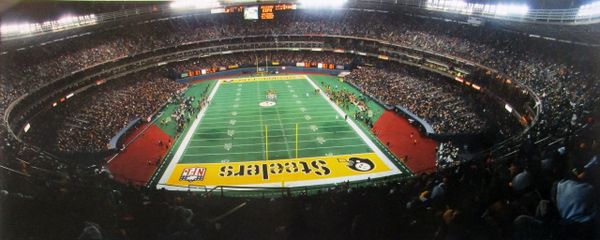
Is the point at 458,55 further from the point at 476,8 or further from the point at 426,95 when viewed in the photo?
the point at 426,95

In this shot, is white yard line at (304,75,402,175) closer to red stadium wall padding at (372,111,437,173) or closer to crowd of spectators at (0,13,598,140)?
red stadium wall padding at (372,111,437,173)

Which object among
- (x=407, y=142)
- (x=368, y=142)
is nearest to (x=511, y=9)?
(x=407, y=142)

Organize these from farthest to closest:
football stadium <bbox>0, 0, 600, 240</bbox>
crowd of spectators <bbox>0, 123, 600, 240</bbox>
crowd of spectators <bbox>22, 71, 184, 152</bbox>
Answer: crowd of spectators <bbox>22, 71, 184, 152</bbox>
football stadium <bbox>0, 0, 600, 240</bbox>
crowd of spectators <bbox>0, 123, 600, 240</bbox>

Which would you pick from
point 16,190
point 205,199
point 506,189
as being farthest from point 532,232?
point 16,190

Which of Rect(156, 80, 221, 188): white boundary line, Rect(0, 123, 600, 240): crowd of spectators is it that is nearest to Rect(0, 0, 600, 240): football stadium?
Rect(0, 123, 600, 240): crowd of spectators

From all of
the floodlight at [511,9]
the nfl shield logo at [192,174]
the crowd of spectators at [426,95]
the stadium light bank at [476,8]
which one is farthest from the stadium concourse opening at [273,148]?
the stadium light bank at [476,8]

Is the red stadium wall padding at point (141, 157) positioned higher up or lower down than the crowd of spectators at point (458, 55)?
lower down

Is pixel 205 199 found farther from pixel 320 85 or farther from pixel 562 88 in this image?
pixel 320 85

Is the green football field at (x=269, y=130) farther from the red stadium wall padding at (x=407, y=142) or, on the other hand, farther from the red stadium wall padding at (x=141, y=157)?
the red stadium wall padding at (x=407, y=142)
